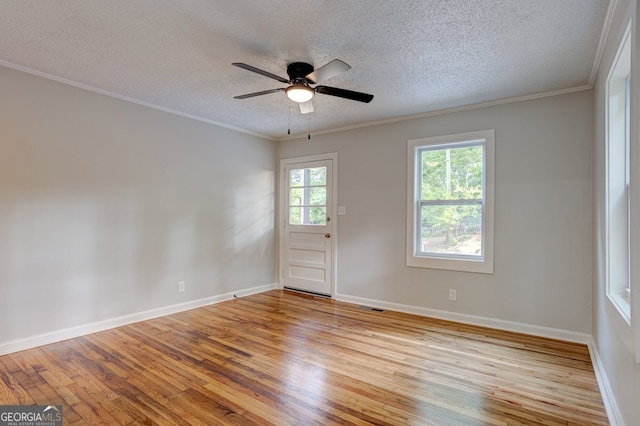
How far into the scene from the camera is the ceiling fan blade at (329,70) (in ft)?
7.85

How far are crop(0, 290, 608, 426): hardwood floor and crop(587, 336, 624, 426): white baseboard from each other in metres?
0.05

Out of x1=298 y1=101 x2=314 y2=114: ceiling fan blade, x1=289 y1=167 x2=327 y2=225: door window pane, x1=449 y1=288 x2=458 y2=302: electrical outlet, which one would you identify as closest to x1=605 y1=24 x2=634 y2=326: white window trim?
x1=449 y1=288 x2=458 y2=302: electrical outlet

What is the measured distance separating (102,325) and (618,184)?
4586 mm

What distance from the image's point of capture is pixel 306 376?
8.50 ft

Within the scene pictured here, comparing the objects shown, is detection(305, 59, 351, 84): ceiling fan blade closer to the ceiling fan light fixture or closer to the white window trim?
the ceiling fan light fixture

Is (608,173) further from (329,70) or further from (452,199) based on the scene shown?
(329,70)

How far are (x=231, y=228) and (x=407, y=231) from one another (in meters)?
2.45

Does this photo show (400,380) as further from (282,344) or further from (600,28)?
(600,28)

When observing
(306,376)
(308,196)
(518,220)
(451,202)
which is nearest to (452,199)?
(451,202)

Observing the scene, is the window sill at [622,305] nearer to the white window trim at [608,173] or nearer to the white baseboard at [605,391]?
the white window trim at [608,173]

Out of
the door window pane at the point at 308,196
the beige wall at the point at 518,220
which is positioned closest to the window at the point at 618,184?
the beige wall at the point at 518,220

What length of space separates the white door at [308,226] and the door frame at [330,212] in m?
0.02

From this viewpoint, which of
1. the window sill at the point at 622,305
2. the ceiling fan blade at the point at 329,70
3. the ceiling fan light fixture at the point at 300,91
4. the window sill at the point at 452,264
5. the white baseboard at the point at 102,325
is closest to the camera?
the window sill at the point at 622,305

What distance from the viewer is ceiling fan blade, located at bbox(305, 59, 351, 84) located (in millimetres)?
2393
